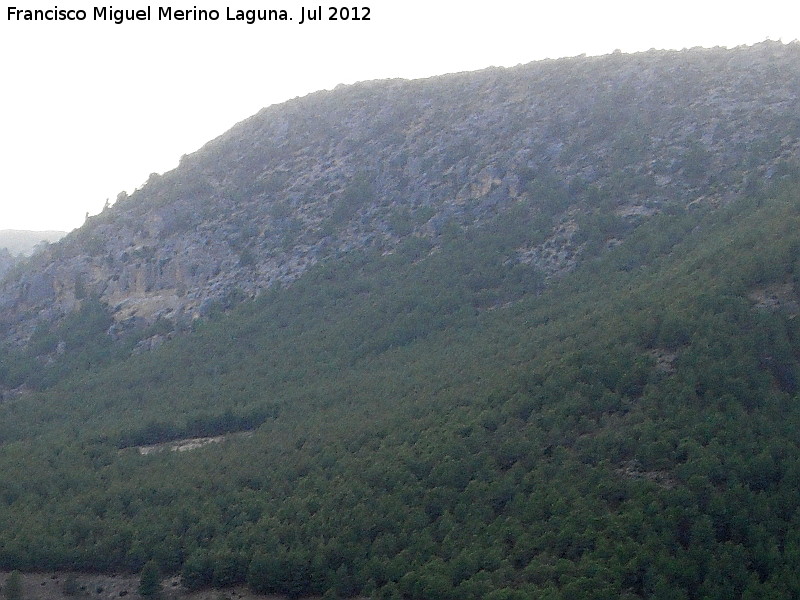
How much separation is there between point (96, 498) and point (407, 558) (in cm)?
1692

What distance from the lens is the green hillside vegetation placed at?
1167 inches

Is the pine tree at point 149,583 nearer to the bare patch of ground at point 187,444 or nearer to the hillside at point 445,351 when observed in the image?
the hillside at point 445,351

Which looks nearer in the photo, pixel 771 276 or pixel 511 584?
pixel 511 584

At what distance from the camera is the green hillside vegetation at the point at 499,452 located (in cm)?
2964

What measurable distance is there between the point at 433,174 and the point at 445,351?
25932mm

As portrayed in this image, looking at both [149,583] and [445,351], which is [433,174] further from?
[149,583]

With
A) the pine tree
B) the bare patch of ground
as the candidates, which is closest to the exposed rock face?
the bare patch of ground

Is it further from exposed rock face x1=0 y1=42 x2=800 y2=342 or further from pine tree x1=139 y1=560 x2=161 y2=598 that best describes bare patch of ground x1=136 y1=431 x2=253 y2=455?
exposed rock face x1=0 y1=42 x2=800 y2=342

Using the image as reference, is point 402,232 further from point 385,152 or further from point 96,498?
point 96,498

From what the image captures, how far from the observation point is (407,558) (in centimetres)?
3178

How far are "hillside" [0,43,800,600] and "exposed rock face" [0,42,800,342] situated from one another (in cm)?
30

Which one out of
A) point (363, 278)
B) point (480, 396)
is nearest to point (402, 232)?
point (363, 278)

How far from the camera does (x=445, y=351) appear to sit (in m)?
52.9

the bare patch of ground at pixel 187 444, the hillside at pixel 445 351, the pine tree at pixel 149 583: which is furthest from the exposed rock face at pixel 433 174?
the pine tree at pixel 149 583
